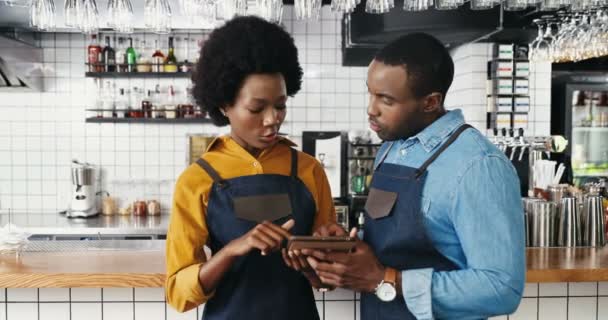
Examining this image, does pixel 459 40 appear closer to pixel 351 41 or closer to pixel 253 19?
pixel 351 41

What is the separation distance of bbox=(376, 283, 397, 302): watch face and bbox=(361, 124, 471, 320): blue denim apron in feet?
0.25

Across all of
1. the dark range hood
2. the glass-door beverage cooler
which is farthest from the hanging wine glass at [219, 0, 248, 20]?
the glass-door beverage cooler

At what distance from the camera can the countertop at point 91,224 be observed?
14.8 feet

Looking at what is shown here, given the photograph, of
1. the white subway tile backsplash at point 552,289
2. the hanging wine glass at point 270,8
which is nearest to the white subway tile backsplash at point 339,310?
the white subway tile backsplash at point 552,289

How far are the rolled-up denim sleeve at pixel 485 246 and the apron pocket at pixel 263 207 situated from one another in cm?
41

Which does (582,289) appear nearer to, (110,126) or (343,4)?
(343,4)

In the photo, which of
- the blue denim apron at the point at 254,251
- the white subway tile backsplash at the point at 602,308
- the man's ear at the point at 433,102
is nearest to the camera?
the man's ear at the point at 433,102

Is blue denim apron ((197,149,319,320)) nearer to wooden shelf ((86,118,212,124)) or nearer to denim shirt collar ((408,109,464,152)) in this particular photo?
denim shirt collar ((408,109,464,152))

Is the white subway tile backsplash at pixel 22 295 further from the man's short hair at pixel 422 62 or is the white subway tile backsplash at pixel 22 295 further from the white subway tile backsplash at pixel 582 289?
the white subway tile backsplash at pixel 582 289

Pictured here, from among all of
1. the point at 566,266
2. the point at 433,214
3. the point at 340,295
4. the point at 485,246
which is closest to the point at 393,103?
the point at 433,214

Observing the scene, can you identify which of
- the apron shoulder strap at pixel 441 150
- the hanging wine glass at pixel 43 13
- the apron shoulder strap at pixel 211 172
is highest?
the hanging wine glass at pixel 43 13

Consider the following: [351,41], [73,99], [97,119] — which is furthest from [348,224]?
[73,99]

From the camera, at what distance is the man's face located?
1331 millimetres

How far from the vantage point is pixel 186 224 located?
4.78ft
